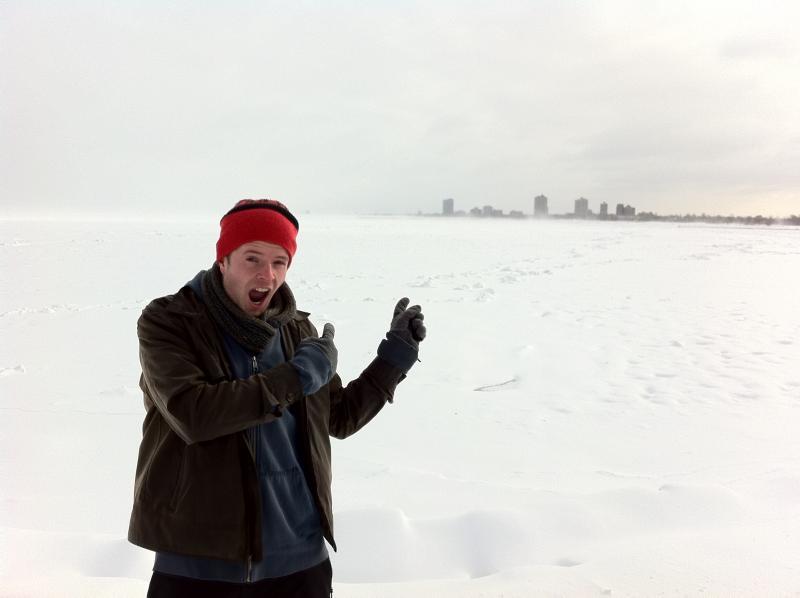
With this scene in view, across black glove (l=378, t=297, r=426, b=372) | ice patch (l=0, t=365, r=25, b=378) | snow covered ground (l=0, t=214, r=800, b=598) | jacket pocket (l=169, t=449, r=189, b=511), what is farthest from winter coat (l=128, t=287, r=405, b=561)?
ice patch (l=0, t=365, r=25, b=378)

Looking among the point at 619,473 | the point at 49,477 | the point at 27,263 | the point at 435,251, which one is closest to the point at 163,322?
the point at 49,477

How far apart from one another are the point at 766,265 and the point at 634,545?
16.5 metres

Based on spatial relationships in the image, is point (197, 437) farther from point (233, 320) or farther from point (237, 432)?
point (233, 320)

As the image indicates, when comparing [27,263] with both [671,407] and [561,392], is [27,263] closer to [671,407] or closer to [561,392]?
[561,392]

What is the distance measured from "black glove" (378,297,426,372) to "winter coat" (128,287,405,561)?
454 mm

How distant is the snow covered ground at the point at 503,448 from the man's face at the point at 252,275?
1.27 m

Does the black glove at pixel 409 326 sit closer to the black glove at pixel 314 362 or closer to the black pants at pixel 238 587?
the black glove at pixel 314 362

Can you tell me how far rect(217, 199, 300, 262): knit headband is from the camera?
150cm

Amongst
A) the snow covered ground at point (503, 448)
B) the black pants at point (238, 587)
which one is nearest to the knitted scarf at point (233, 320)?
the black pants at point (238, 587)

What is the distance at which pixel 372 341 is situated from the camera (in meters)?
6.75

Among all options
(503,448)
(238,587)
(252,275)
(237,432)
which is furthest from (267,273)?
(503,448)

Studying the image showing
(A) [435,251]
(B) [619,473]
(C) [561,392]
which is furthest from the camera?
(A) [435,251]

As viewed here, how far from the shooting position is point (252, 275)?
1.49m

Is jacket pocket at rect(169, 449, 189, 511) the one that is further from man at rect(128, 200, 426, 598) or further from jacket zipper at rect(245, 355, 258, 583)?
jacket zipper at rect(245, 355, 258, 583)
